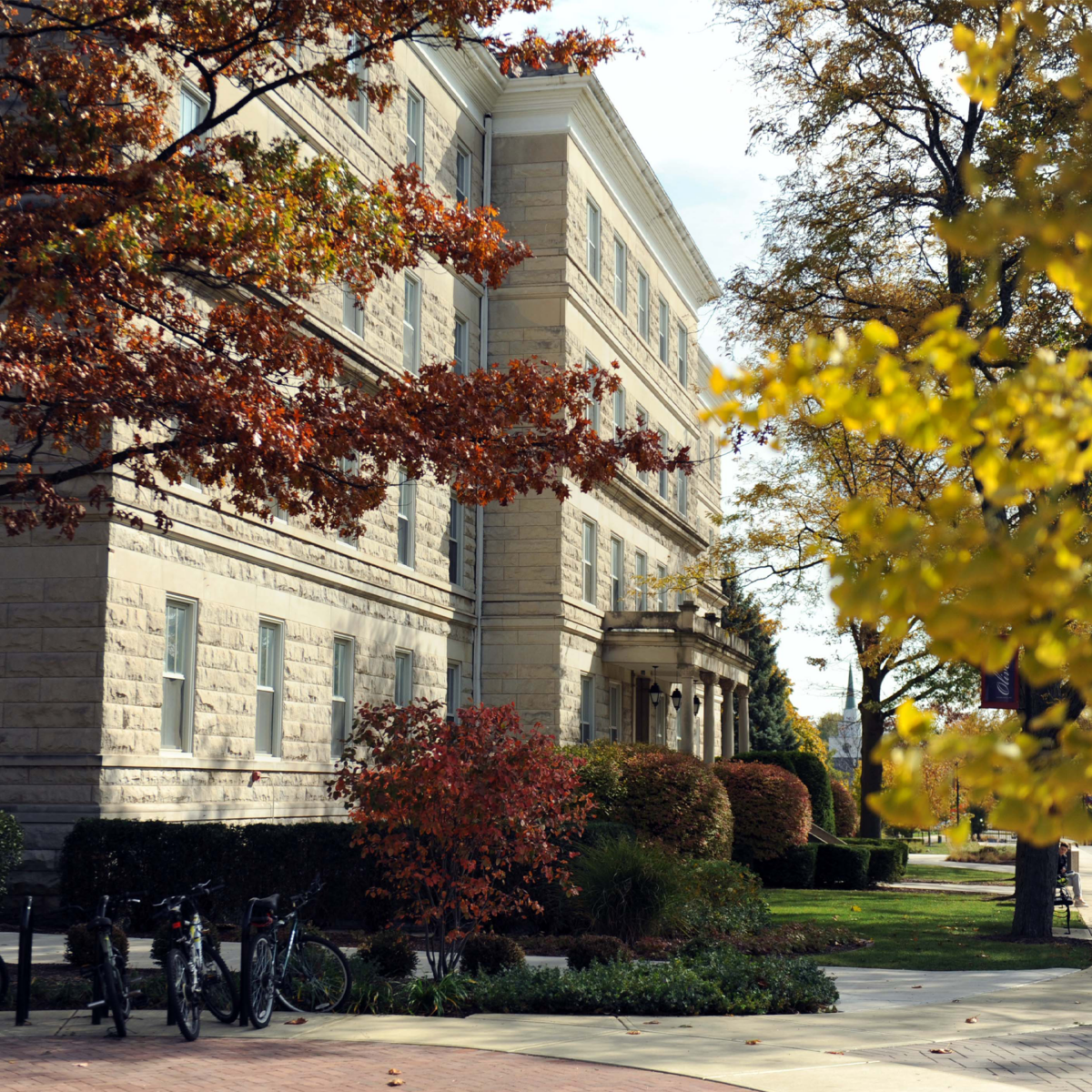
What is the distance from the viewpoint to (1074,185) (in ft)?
7.80

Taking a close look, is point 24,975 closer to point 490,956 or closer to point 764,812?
point 490,956

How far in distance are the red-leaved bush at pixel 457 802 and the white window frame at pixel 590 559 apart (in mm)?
20456

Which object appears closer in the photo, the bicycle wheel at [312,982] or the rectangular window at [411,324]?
the bicycle wheel at [312,982]

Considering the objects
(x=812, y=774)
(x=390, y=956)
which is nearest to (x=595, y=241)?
(x=812, y=774)

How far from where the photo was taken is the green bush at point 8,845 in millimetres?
14953

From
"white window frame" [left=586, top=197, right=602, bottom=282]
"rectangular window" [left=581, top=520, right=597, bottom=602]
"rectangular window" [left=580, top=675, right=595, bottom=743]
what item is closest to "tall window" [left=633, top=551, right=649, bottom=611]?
"rectangular window" [left=581, top=520, right=597, bottom=602]

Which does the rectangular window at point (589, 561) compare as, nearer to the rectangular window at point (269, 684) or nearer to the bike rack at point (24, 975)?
the rectangular window at point (269, 684)

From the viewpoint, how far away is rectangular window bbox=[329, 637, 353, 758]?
24.1 meters

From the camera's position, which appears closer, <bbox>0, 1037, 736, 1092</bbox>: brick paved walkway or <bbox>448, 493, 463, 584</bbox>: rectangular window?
<bbox>0, 1037, 736, 1092</bbox>: brick paved walkway

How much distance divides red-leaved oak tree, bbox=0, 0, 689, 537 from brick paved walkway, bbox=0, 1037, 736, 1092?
476cm

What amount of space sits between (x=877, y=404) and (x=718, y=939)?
1391 centimetres

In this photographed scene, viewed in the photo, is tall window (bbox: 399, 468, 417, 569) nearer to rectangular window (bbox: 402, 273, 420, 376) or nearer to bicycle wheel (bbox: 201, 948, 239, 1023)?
rectangular window (bbox: 402, 273, 420, 376)

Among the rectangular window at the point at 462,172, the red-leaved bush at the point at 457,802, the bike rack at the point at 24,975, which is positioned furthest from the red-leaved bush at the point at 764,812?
the bike rack at the point at 24,975

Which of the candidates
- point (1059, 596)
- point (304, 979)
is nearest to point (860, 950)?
point (304, 979)
